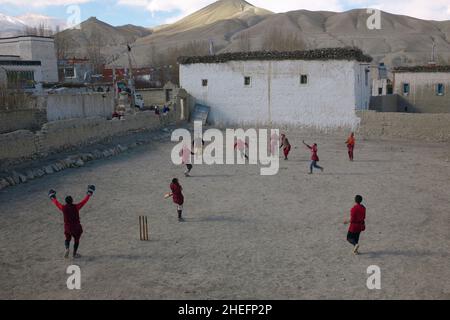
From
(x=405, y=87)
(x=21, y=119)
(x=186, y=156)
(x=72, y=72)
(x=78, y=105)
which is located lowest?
(x=186, y=156)

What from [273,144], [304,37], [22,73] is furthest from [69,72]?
[304,37]

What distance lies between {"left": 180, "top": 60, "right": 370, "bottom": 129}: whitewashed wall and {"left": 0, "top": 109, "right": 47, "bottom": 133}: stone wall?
10558 mm

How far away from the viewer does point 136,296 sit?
7.40m

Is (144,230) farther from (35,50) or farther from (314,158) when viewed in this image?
(35,50)

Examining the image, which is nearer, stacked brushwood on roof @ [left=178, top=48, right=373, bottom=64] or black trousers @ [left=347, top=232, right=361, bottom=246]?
black trousers @ [left=347, top=232, right=361, bottom=246]

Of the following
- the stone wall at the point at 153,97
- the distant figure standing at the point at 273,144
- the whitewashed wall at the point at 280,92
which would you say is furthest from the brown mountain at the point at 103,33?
the distant figure standing at the point at 273,144

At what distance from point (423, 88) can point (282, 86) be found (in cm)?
1071

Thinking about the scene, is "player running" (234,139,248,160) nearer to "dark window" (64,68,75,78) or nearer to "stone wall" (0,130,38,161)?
"stone wall" (0,130,38,161)

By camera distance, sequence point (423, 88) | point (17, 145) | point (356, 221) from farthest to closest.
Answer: point (423, 88) → point (17, 145) → point (356, 221)

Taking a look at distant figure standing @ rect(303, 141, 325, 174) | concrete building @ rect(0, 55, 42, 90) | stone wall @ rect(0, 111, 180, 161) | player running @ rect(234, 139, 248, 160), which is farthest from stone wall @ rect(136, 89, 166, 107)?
distant figure standing @ rect(303, 141, 325, 174)

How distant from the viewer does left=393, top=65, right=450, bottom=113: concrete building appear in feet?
101

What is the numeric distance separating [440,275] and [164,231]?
5861 millimetres

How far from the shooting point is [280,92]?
1133 inches

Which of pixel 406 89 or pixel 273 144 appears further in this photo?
pixel 406 89
